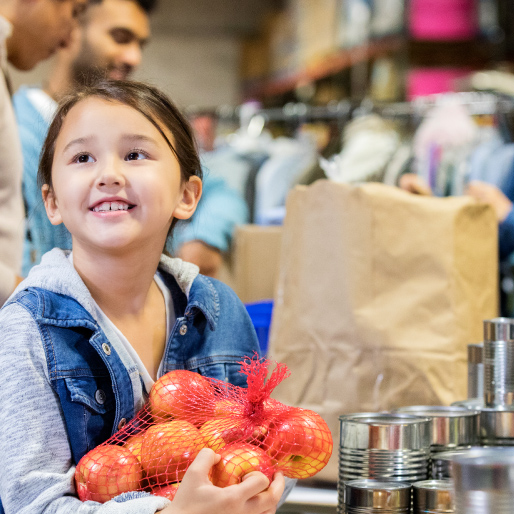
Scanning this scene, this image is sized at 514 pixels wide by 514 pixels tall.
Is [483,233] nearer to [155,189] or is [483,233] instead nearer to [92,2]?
[155,189]

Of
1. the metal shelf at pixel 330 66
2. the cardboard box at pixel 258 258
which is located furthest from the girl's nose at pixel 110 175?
the metal shelf at pixel 330 66

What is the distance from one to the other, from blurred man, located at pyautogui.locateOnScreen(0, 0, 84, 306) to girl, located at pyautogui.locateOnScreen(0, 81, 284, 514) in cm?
36

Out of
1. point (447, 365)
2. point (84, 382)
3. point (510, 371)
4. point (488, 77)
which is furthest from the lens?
point (488, 77)

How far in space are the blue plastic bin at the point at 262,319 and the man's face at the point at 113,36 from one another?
2.93ft

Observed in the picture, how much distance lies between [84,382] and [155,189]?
264 millimetres

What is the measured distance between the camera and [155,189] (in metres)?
0.94

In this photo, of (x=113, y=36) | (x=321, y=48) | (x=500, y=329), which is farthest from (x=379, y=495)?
(x=321, y=48)

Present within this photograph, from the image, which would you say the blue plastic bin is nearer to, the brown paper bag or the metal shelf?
the brown paper bag

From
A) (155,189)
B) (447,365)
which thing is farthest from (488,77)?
(155,189)

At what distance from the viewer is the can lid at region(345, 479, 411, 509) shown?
2.81 feet

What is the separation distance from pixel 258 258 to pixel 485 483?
51.9 inches

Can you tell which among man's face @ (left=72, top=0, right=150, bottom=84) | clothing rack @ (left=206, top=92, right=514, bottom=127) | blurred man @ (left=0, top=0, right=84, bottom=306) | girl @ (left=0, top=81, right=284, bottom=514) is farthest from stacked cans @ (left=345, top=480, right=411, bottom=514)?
clothing rack @ (left=206, top=92, right=514, bottom=127)

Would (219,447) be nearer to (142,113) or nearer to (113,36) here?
(142,113)

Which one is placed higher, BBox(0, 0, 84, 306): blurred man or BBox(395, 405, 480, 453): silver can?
BBox(0, 0, 84, 306): blurred man
